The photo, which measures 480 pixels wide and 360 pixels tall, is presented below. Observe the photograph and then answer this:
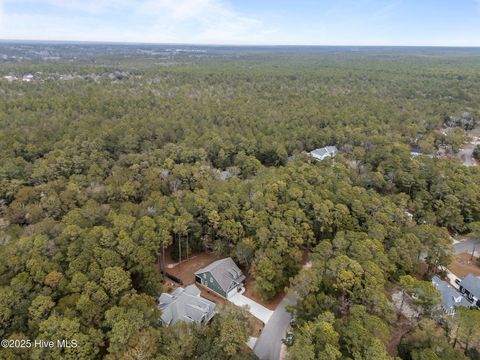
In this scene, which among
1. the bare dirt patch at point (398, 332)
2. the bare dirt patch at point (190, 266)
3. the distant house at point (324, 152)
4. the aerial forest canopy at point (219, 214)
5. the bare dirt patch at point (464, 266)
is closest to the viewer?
the aerial forest canopy at point (219, 214)

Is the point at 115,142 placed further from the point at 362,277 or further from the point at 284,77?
the point at 284,77

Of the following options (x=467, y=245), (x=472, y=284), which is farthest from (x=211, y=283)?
(x=467, y=245)

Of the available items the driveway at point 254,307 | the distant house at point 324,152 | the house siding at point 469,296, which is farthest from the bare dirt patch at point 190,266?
the distant house at point 324,152

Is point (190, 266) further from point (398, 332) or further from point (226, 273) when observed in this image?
point (398, 332)

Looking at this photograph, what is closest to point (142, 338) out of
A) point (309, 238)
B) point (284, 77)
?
point (309, 238)

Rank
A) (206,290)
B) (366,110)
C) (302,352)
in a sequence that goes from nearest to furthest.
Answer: (302,352)
(206,290)
(366,110)

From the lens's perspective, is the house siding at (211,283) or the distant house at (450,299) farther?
the house siding at (211,283)

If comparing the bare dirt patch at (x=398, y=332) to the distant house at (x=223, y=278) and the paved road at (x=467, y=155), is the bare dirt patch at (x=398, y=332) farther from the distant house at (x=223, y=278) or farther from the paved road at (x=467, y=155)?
the paved road at (x=467, y=155)
